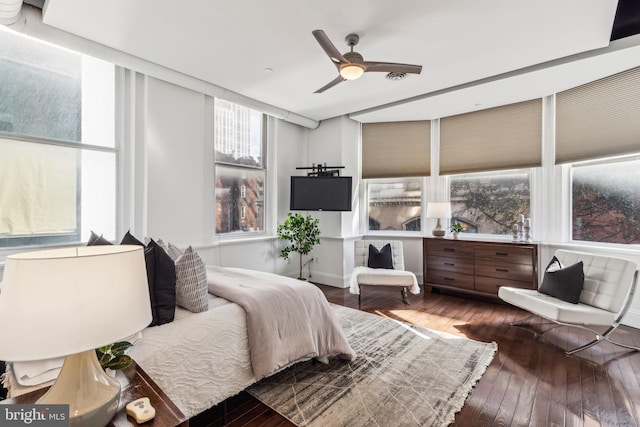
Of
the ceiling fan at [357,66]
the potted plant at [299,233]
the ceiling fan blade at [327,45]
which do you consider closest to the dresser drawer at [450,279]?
the potted plant at [299,233]

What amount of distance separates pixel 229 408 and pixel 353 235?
353 cm

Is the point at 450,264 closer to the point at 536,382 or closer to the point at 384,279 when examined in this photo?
the point at 384,279

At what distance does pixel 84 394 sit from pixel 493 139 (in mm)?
5034

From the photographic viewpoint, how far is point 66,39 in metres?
2.63

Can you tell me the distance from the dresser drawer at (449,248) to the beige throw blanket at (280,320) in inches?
101

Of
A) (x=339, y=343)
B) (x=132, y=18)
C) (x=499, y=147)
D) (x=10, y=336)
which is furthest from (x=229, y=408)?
(x=499, y=147)

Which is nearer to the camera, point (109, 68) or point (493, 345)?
point (493, 345)

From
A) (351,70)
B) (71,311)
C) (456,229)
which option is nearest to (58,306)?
(71,311)

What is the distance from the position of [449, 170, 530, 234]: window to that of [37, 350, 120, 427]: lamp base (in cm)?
483

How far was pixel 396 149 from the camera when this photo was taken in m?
5.09

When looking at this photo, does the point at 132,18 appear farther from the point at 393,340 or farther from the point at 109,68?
the point at 393,340

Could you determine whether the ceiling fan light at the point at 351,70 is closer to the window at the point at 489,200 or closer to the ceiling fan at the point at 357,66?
the ceiling fan at the point at 357,66

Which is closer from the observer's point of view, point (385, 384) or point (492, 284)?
point (385, 384)

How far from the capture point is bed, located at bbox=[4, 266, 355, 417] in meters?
1.55
